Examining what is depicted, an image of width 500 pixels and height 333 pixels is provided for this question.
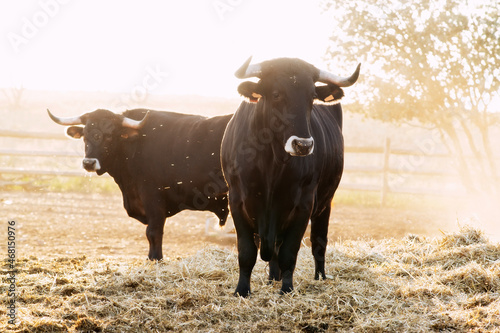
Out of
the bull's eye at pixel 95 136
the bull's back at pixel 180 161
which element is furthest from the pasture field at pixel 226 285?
the bull's eye at pixel 95 136

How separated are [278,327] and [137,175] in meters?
3.31

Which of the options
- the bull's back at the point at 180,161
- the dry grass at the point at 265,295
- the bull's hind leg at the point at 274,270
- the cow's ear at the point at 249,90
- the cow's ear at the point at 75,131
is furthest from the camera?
the cow's ear at the point at 75,131

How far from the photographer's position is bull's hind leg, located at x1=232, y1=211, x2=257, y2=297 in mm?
4117

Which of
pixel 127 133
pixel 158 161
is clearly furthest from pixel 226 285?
pixel 127 133

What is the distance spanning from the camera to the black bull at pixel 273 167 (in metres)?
3.88

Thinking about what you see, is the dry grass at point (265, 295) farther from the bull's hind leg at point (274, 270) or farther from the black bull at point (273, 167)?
the black bull at point (273, 167)

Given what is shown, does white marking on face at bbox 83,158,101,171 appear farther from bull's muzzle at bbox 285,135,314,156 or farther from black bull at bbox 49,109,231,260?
bull's muzzle at bbox 285,135,314,156

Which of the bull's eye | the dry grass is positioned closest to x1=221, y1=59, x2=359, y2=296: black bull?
the dry grass

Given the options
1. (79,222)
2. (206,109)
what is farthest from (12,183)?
(206,109)

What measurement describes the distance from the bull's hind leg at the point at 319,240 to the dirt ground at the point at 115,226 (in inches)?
57.0

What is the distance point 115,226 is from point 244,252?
5.69 metres

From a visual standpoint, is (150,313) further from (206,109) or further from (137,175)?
(206,109)

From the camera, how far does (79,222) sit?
31.2 ft

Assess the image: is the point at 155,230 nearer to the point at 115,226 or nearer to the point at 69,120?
the point at 69,120
